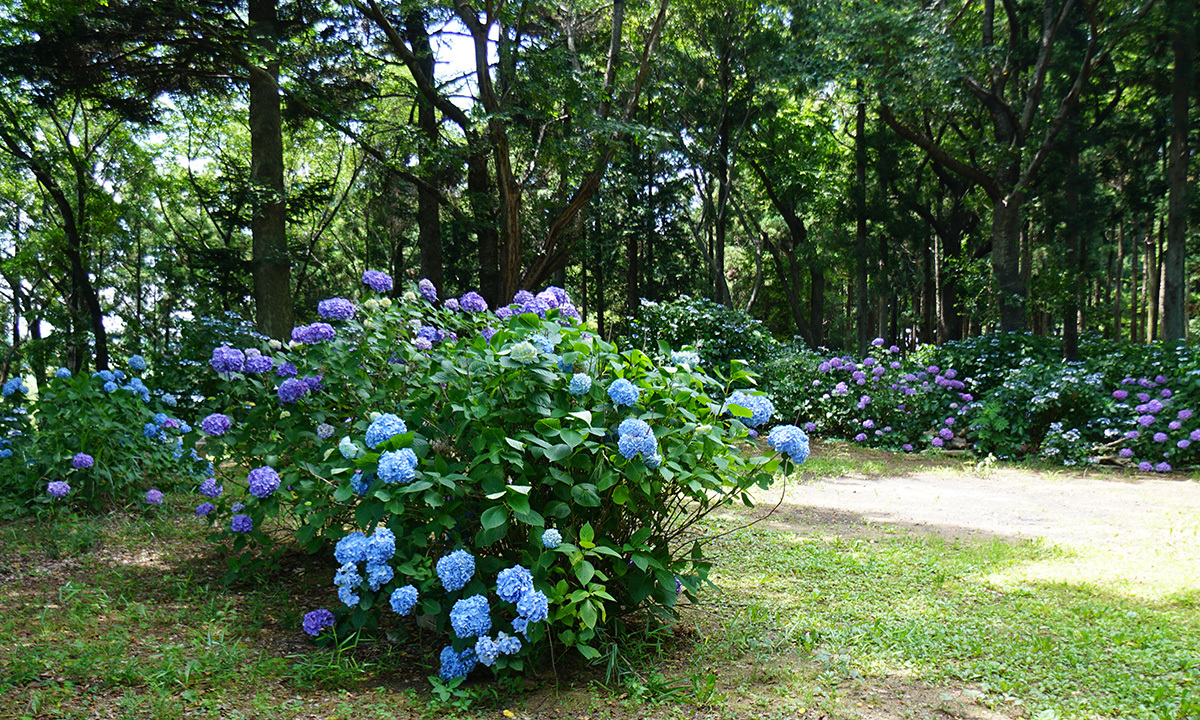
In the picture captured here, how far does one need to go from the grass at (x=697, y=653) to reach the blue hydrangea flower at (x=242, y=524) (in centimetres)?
31

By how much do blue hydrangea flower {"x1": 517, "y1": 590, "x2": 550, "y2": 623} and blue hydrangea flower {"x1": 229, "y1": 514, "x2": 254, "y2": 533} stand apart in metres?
1.57

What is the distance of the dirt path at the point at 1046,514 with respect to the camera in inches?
137

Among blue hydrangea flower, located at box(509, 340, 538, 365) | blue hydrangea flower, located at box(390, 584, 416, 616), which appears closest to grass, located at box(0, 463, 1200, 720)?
blue hydrangea flower, located at box(390, 584, 416, 616)

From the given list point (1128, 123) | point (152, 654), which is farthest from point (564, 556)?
point (1128, 123)

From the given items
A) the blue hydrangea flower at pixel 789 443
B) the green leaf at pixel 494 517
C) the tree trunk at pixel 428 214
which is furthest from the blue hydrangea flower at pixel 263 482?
the tree trunk at pixel 428 214

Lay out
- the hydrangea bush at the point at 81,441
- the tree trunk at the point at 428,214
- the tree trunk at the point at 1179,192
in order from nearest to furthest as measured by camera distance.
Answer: the hydrangea bush at the point at 81,441 < the tree trunk at the point at 1179,192 < the tree trunk at the point at 428,214

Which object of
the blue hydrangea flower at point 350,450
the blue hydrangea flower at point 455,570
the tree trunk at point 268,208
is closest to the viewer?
the blue hydrangea flower at point 455,570

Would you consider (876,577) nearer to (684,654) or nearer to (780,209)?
(684,654)

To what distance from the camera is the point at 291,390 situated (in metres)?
2.74

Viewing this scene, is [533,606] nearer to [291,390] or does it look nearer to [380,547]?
[380,547]

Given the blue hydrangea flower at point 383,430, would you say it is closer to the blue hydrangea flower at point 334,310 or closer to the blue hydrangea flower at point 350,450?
the blue hydrangea flower at point 350,450

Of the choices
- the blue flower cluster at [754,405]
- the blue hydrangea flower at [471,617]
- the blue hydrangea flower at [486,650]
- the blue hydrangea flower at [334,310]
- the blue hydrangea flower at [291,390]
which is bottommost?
the blue hydrangea flower at [486,650]

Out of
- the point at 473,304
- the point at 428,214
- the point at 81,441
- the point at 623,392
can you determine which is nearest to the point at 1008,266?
the point at 428,214

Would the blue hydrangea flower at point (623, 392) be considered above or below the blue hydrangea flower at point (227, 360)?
below
